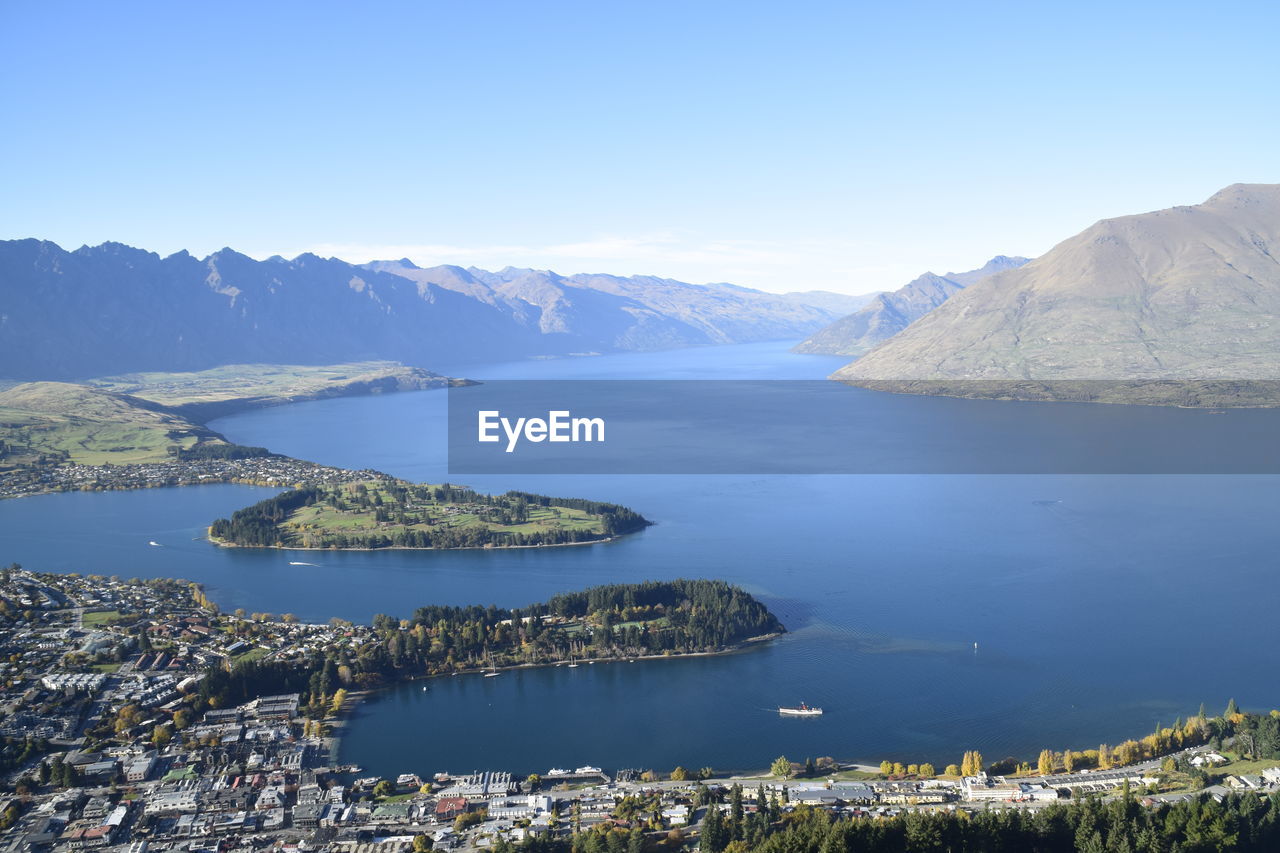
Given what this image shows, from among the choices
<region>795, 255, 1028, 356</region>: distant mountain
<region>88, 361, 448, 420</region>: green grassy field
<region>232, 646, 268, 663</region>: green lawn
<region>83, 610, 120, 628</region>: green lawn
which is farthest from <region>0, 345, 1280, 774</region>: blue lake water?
<region>795, 255, 1028, 356</region>: distant mountain

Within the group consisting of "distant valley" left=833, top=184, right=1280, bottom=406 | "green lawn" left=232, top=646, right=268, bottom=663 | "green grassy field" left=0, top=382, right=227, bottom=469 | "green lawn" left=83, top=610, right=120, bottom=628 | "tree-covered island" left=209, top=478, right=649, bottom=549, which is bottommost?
"green lawn" left=232, top=646, right=268, bottom=663

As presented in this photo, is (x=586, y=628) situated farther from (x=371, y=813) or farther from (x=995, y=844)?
(x=995, y=844)

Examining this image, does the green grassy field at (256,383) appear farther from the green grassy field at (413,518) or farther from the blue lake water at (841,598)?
the blue lake water at (841,598)

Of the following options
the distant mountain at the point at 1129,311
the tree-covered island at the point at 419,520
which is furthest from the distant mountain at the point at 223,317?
the distant mountain at the point at 1129,311

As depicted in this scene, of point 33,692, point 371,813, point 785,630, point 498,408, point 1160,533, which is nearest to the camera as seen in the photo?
point 371,813

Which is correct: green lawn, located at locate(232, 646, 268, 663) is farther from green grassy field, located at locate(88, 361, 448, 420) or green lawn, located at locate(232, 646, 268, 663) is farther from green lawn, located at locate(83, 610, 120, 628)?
green grassy field, located at locate(88, 361, 448, 420)

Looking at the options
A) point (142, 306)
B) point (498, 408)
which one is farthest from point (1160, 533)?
point (142, 306)

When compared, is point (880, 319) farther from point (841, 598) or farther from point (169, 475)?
point (841, 598)
